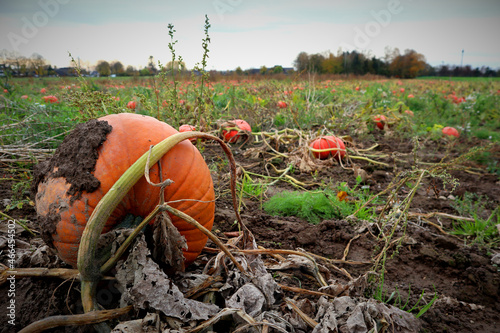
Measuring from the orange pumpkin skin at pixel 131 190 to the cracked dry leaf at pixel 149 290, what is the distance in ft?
0.69

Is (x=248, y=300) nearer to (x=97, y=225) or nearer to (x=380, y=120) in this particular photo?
(x=97, y=225)

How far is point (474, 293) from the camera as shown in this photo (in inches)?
73.5

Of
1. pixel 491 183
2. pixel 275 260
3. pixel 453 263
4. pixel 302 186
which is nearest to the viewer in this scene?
pixel 275 260

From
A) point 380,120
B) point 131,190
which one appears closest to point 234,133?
point 380,120

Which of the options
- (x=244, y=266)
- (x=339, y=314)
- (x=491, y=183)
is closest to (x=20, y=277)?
(x=244, y=266)

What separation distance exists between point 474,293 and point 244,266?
1415 millimetres

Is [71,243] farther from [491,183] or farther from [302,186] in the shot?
[491,183]

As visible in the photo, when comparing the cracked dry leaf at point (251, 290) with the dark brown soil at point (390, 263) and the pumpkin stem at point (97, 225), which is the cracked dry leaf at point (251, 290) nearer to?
the dark brown soil at point (390, 263)

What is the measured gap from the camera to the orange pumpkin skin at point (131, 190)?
137 cm

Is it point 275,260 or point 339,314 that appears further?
point 275,260

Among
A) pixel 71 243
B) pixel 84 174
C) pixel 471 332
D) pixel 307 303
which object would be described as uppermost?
pixel 84 174

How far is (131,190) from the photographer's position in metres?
1.39

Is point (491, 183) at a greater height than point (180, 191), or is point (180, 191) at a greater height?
point (180, 191)

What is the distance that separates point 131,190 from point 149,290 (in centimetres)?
43
